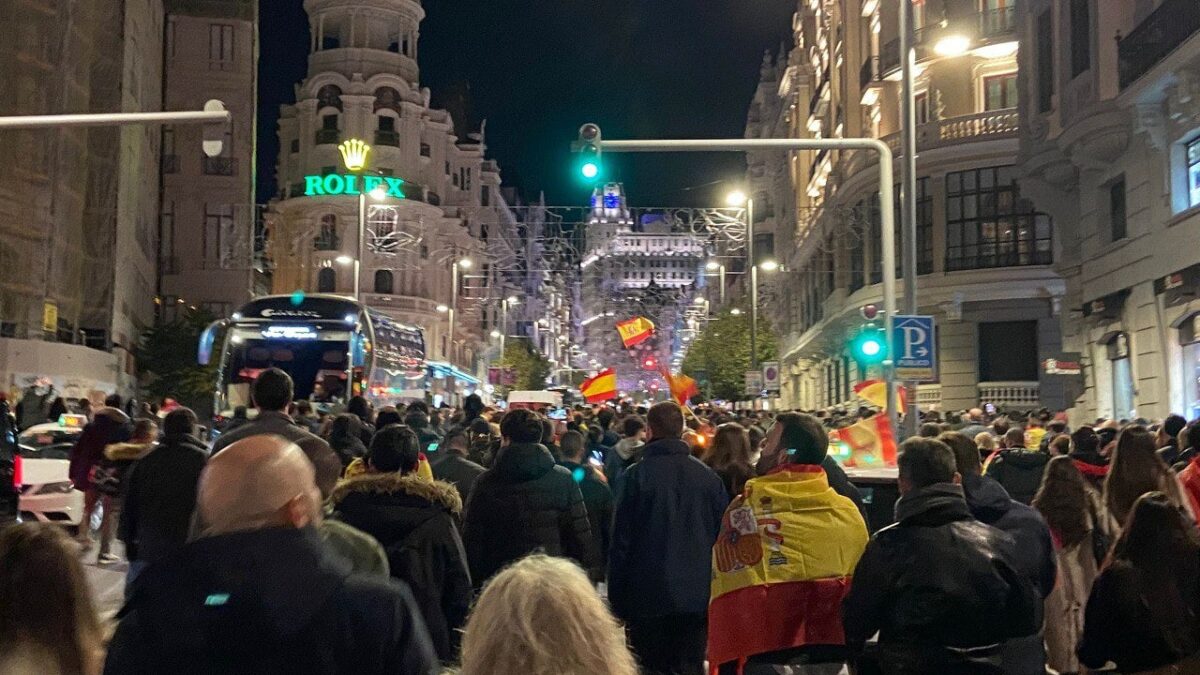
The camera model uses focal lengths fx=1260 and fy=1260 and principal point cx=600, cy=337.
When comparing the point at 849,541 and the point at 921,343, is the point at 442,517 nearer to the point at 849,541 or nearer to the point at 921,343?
the point at 849,541

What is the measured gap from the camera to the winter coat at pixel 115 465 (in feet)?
36.5

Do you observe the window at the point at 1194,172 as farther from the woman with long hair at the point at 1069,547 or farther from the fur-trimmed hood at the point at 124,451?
the fur-trimmed hood at the point at 124,451

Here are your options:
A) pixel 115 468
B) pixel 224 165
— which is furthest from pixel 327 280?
pixel 115 468

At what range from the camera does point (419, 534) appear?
5.93 m

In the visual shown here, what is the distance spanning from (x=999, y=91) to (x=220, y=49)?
1337 inches

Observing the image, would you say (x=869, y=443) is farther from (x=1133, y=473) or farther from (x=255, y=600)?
(x=255, y=600)

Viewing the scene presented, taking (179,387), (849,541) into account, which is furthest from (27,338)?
(849,541)

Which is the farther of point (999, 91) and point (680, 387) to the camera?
point (999, 91)

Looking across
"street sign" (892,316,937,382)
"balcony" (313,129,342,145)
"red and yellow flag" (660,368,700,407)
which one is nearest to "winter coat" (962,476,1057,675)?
"street sign" (892,316,937,382)

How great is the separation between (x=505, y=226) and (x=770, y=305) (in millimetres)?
38819

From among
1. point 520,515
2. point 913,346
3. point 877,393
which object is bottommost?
A: point 520,515

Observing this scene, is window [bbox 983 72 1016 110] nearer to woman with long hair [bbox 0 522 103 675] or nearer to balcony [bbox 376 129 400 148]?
woman with long hair [bbox 0 522 103 675]

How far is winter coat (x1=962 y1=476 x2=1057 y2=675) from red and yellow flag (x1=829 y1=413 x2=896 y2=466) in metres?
6.11

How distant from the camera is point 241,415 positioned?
432 inches
